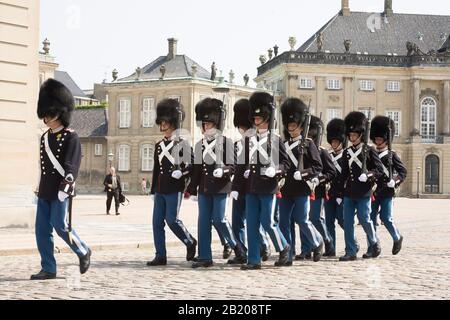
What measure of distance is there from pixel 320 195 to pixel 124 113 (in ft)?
163

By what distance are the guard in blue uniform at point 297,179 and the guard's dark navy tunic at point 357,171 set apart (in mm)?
1004

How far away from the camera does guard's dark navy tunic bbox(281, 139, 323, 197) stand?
11164mm

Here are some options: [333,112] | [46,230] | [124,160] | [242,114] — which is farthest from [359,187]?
[333,112]

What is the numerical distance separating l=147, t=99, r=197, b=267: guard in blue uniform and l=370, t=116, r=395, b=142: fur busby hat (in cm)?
356

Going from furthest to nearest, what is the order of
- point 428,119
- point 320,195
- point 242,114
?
point 428,119 → point 320,195 → point 242,114

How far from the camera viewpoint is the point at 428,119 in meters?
69.1

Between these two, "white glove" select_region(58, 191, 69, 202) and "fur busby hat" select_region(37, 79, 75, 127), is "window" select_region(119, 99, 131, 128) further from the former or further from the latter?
"white glove" select_region(58, 191, 69, 202)

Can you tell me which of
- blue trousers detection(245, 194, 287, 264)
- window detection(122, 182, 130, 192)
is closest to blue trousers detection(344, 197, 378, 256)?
blue trousers detection(245, 194, 287, 264)

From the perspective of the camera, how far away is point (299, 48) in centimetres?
7169

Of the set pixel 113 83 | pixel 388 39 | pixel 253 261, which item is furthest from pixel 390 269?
pixel 388 39

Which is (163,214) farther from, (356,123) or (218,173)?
(356,123)

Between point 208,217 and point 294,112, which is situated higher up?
point 294,112

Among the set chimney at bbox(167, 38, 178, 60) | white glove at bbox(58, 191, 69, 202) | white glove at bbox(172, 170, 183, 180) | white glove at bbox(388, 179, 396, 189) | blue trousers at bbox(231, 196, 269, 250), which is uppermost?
chimney at bbox(167, 38, 178, 60)
